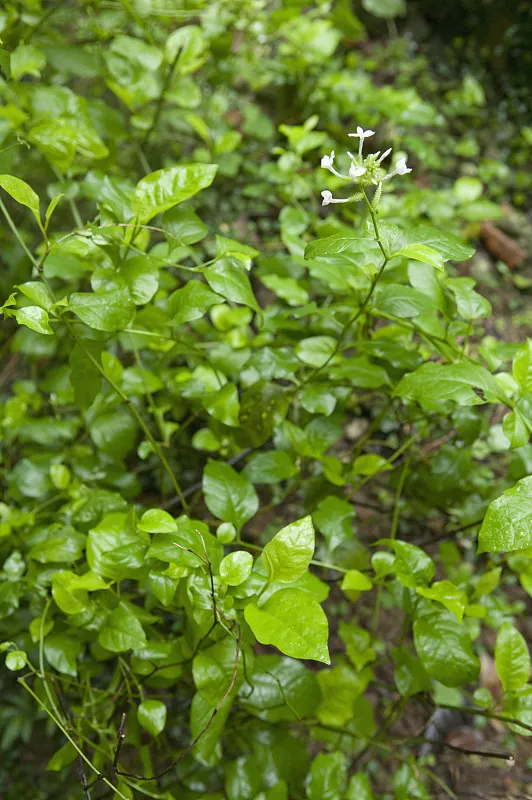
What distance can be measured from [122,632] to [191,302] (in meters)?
0.56

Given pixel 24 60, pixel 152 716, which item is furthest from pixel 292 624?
pixel 24 60

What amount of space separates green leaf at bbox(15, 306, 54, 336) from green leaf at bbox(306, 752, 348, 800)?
0.93m

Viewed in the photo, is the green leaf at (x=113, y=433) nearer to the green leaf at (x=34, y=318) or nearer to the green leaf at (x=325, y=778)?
the green leaf at (x=34, y=318)

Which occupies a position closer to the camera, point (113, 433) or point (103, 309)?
point (103, 309)

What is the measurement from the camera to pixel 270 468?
1.14 metres

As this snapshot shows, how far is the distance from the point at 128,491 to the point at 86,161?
975 mm

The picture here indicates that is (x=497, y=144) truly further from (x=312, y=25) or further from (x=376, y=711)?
(x=376, y=711)

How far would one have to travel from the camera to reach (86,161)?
1643 millimetres

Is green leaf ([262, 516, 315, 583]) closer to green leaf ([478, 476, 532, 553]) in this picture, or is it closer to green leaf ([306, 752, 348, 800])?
green leaf ([478, 476, 532, 553])

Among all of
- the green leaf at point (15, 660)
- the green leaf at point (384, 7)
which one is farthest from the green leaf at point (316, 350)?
the green leaf at point (384, 7)

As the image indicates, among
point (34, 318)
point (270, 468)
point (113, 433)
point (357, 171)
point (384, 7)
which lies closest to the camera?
point (357, 171)

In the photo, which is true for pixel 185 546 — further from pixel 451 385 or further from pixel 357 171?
pixel 357 171

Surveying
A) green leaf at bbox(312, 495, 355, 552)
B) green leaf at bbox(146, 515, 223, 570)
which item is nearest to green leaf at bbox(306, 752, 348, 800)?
green leaf at bbox(312, 495, 355, 552)

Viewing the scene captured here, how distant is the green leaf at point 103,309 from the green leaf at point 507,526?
0.59 meters
